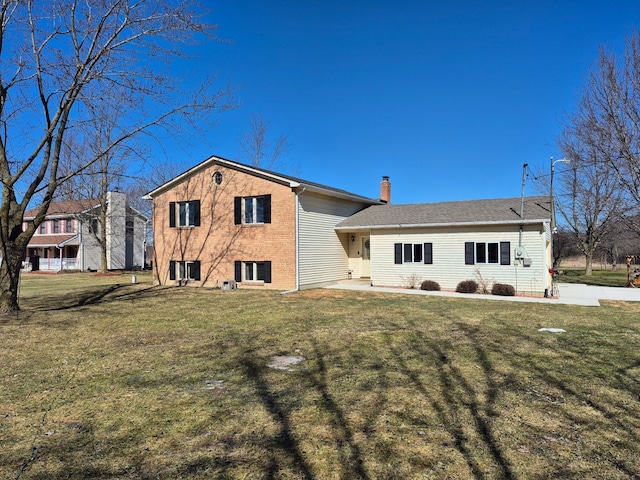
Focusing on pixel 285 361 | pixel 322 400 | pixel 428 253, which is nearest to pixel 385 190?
pixel 428 253

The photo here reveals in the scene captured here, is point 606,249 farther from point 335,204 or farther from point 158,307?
point 158,307

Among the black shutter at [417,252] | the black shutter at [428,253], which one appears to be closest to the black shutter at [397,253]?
the black shutter at [417,252]

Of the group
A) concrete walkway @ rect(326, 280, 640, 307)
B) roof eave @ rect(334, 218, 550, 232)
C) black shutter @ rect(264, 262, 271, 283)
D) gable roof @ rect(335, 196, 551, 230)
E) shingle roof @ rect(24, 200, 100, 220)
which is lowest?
concrete walkway @ rect(326, 280, 640, 307)

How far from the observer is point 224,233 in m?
18.9

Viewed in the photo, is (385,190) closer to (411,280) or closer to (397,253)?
(397,253)

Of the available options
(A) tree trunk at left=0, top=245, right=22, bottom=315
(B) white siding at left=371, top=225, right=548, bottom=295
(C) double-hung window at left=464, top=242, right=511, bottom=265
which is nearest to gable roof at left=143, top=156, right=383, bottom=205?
(B) white siding at left=371, top=225, right=548, bottom=295

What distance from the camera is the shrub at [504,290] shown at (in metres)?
15.6

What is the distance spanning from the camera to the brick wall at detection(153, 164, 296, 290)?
17.2 meters

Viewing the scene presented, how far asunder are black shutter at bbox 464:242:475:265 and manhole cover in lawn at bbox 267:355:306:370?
11994mm

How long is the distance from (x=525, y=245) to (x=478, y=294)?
259 centimetres

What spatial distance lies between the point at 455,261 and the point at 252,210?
901 centimetres

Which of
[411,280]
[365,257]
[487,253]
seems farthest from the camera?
[365,257]

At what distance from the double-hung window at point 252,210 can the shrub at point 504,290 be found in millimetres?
9470

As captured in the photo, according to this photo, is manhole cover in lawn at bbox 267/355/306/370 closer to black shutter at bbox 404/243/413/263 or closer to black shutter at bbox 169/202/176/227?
black shutter at bbox 404/243/413/263
